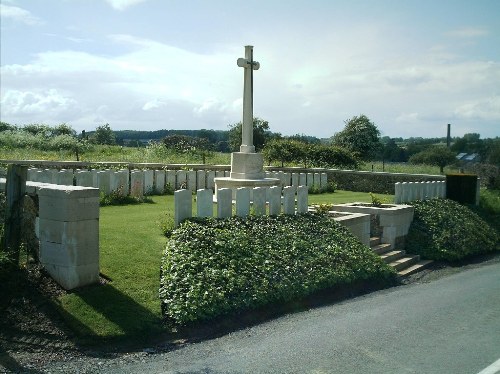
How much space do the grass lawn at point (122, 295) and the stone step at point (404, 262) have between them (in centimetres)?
470

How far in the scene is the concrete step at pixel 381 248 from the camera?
11.3m

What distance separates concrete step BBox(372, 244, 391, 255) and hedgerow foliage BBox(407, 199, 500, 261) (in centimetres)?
74

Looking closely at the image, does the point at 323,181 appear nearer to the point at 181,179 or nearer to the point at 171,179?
the point at 181,179

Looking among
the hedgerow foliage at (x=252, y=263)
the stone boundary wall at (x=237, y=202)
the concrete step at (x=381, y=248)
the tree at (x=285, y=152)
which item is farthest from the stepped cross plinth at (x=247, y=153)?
the tree at (x=285, y=152)

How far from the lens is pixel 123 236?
28.6 ft

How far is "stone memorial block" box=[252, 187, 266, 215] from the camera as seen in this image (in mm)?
9688

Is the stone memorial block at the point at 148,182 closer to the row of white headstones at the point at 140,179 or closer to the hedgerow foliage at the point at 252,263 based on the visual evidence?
the row of white headstones at the point at 140,179

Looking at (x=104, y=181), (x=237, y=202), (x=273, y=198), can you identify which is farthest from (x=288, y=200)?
(x=104, y=181)

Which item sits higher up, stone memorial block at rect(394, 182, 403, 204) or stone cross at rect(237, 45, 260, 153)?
stone cross at rect(237, 45, 260, 153)

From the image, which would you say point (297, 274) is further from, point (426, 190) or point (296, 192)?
point (426, 190)

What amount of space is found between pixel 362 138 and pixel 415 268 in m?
33.2

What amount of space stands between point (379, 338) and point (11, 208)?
15.5ft

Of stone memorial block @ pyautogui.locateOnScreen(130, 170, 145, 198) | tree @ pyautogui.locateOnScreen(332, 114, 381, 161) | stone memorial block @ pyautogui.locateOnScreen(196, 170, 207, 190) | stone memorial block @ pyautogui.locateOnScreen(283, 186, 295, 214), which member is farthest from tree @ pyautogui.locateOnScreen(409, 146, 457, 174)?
stone memorial block @ pyautogui.locateOnScreen(283, 186, 295, 214)

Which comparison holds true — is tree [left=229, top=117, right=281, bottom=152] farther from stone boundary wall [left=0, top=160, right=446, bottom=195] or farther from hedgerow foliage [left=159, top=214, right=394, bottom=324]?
hedgerow foliage [left=159, top=214, right=394, bottom=324]
